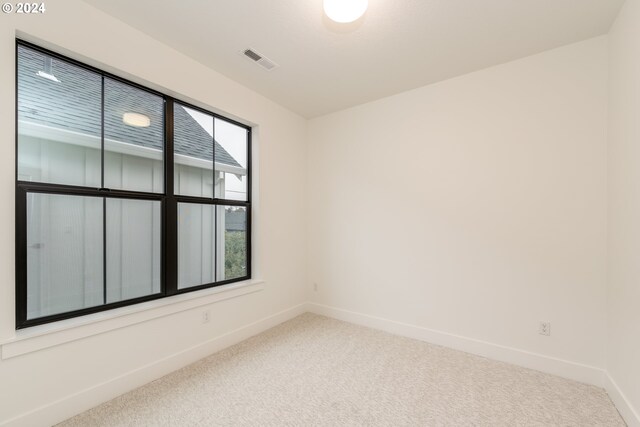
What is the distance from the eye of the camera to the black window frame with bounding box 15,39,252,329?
64.2 inches

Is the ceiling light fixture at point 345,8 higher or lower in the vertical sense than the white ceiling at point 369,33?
lower

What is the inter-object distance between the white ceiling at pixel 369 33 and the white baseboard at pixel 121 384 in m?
2.65

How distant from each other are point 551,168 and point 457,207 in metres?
0.80

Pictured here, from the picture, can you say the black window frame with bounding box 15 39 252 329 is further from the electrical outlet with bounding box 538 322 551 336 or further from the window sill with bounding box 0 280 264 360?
the electrical outlet with bounding box 538 322 551 336

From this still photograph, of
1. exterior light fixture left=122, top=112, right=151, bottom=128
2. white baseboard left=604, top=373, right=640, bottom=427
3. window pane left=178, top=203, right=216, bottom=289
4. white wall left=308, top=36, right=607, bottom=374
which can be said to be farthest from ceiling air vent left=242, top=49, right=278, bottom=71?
white baseboard left=604, top=373, right=640, bottom=427

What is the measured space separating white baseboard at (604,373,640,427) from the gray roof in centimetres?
381

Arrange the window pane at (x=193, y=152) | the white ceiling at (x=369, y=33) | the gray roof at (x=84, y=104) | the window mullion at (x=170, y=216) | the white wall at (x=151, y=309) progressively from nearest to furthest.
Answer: the white wall at (x=151, y=309) < the gray roof at (x=84, y=104) < the white ceiling at (x=369, y=33) < the window mullion at (x=170, y=216) < the window pane at (x=193, y=152)

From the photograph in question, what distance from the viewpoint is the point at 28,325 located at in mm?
1669

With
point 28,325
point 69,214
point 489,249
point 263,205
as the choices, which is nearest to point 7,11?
point 69,214

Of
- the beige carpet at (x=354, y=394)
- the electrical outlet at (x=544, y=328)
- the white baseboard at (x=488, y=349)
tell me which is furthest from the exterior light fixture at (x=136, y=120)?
the electrical outlet at (x=544, y=328)

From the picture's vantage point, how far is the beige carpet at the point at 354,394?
173cm

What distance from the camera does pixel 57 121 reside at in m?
1.86

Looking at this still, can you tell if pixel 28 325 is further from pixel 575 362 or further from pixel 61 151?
pixel 575 362

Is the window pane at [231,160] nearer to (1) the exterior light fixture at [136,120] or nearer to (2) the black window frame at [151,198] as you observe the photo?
(2) the black window frame at [151,198]
